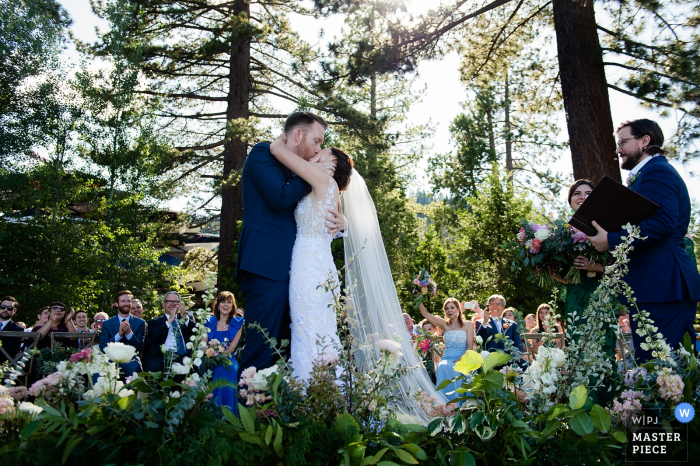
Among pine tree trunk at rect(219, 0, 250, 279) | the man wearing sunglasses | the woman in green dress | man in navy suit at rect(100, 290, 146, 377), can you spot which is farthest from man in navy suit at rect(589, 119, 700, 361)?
pine tree trunk at rect(219, 0, 250, 279)

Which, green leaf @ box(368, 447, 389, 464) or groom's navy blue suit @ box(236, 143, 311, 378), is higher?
groom's navy blue suit @ box(236, 143, 311, 378)

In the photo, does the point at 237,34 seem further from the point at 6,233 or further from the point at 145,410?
the point at 145,410

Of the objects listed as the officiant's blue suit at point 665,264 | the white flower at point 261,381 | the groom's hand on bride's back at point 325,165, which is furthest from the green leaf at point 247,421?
the officiant's blue suit at point 665,264

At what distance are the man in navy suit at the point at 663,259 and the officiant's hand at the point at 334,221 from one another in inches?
66.1

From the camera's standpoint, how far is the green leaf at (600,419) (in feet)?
6.22

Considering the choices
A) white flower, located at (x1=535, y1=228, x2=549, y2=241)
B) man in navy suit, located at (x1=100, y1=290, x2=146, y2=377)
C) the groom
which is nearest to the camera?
the groom

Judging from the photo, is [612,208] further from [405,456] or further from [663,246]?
[405,456]

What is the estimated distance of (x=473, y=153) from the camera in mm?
28766

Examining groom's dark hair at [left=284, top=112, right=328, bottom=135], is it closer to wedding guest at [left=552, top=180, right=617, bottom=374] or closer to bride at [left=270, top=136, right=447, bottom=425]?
bride at [left=270, top=136, right=447, bottom=425]

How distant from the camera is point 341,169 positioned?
3.76 metres

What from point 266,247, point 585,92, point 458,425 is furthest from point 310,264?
point 585,92

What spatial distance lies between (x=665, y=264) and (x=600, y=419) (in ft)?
5.24

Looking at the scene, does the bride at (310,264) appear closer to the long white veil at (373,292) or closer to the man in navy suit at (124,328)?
the long white veil at (373,292)

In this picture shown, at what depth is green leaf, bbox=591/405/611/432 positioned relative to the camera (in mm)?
1896
